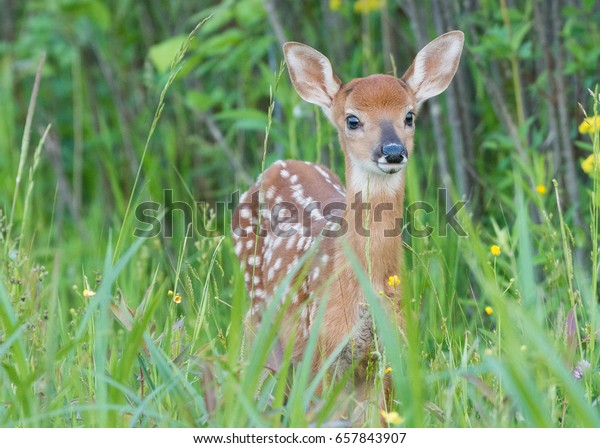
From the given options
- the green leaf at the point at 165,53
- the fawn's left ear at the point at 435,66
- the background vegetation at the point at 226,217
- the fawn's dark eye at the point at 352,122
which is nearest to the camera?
the background vegetation at the point at 226,217

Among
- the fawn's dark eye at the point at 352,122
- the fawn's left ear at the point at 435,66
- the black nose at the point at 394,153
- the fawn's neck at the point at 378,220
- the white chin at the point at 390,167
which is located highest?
the fawn's left ear at the point at 435,66

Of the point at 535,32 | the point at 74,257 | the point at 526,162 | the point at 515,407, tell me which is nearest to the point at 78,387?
the point at 515,407

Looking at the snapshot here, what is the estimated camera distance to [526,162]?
432cm

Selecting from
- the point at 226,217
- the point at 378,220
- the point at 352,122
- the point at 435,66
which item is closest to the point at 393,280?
the point at 378,220

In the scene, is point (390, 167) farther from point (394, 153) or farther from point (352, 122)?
point (352, 122)

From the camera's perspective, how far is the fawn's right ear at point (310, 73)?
3.90 metres

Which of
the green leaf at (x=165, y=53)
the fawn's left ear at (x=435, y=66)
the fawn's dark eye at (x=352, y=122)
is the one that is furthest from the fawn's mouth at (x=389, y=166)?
the green leaf at (x=165, y=53)

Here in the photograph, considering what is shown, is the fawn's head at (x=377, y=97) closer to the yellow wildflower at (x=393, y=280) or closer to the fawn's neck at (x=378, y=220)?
the fawn's neck at (x=378, y=220)

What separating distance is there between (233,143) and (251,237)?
208 cm

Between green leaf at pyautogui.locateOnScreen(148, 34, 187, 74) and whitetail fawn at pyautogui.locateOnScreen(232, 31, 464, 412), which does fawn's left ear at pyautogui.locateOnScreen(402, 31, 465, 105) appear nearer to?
whitetail fawn at pyautogui.locateOnScreen(232, 31, 464, 412)

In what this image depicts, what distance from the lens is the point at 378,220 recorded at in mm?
3615

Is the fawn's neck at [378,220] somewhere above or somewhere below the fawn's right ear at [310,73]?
below

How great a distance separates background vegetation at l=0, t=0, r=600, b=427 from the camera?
2395mm

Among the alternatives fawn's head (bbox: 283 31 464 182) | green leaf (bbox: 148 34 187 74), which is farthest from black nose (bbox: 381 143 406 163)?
green leaf (bbox: 148 34 187 74)
